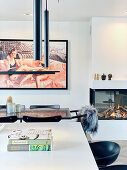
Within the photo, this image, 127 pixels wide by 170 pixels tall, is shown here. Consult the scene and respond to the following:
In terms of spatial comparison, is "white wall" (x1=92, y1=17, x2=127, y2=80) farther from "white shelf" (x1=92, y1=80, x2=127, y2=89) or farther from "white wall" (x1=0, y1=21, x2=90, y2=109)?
"white wall" (x1=0, y1=21, x2=90, y2=109)

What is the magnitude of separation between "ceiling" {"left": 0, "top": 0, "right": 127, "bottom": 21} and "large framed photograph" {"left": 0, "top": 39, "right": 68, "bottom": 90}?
1.92 ft

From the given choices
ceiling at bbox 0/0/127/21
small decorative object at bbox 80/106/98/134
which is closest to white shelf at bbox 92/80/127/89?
small decorative object at bbox 80/106/98/134

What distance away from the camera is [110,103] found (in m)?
4.99

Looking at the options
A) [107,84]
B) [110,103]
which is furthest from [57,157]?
[110,103]

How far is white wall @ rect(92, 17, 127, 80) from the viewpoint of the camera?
4879 millimetres

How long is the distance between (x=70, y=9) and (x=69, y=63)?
142cm

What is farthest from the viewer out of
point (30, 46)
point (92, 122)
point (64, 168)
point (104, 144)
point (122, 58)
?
point (30, 46)

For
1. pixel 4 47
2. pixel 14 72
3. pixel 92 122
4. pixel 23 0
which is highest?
pixel 23 0

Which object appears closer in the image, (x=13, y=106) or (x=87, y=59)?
(x=13, y=106)

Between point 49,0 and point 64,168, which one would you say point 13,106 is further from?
point 64,168


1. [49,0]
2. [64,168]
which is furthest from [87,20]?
[64,168]

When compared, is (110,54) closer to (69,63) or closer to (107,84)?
(107,84)

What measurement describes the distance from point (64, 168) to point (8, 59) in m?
4.21

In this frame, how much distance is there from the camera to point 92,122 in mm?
3695
